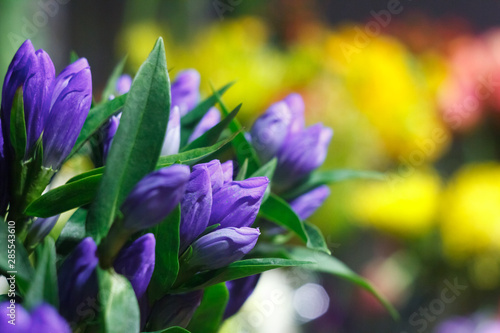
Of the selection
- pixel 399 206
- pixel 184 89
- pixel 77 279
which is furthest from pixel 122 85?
pixel 399 206

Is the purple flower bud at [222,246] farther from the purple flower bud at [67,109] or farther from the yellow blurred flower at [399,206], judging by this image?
the yellow blurred flower at [399,206]

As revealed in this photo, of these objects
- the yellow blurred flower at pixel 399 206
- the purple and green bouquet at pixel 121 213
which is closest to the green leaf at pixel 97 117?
the purple and green bouquet at pixel 121 213

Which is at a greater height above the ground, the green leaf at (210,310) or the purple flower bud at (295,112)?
the purple flower bud at (295,112)

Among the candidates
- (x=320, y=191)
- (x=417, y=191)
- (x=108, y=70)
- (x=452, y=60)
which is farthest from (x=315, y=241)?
(x=108, y=70)

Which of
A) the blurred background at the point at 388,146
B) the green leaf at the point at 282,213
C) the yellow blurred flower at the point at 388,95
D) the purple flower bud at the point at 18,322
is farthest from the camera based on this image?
the yellow blurred flower at the point at 388,95

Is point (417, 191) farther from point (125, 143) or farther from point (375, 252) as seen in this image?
point (125, 143)

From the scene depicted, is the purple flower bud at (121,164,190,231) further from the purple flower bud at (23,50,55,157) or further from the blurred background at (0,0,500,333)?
the blurred background at (0,0,500,333)

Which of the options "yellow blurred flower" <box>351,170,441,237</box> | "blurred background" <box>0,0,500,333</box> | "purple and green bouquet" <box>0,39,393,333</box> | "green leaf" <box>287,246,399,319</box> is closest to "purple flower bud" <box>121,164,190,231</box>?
"purple and green bouquet" <box>0,39,393,333</box>
